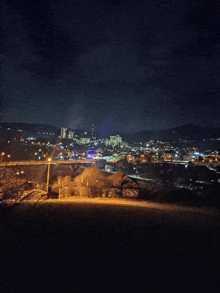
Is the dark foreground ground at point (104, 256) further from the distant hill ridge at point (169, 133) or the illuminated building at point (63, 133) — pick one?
the distant hill ridge at point (169, 133)

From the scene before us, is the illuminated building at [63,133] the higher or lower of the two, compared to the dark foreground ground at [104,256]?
higher

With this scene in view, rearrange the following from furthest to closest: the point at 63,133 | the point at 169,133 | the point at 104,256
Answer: the point at 169,133 < the point at 63,133 < the point at 104,256

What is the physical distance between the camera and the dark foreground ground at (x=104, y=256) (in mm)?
3663

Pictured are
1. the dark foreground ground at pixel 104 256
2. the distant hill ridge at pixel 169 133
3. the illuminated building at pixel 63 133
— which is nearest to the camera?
the dark foreground ground at pixel 104 256

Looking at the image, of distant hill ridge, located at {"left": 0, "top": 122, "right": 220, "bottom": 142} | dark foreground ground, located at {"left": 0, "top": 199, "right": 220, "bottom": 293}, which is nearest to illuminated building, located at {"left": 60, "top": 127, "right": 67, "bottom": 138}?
distant hill ridge, located at {"left": 0, "top": 122, "right": 220, "bottom": 142}

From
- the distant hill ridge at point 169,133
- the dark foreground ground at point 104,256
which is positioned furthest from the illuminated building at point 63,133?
the dark foreground ground at point 104,256

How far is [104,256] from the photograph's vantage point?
15.3ft

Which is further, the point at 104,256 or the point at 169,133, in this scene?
the point at 169,133

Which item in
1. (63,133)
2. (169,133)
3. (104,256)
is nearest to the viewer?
(104,256)

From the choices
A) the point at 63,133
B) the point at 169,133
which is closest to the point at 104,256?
the point at 63,133

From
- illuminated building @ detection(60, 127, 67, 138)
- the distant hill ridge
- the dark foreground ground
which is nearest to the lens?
the dark foreground ground

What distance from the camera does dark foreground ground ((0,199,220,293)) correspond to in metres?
3.66

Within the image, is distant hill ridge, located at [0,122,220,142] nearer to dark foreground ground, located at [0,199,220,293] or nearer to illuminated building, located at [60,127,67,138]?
illuminated building, located at [60,127,67,138]

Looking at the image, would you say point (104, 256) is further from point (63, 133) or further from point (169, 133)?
point (169, 133)
